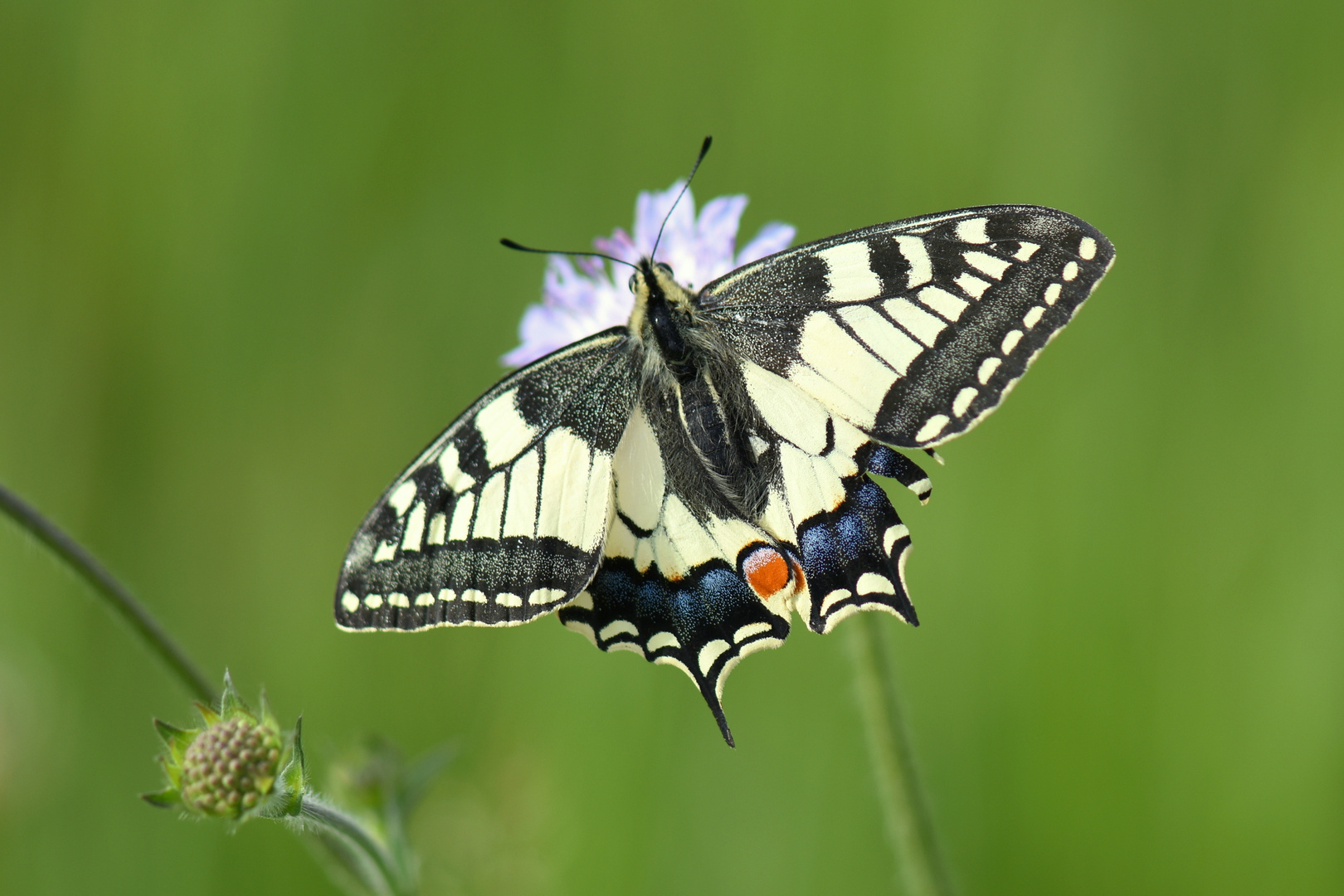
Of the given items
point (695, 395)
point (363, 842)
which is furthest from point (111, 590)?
point (695, 395)

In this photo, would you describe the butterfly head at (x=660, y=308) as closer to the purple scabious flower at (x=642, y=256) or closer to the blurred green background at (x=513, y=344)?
the purple scabious flower at (x=642, y=256)

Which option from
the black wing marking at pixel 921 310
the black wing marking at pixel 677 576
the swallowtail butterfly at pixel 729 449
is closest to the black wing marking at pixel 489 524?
the swallowtail butterfly at pixel 729 449

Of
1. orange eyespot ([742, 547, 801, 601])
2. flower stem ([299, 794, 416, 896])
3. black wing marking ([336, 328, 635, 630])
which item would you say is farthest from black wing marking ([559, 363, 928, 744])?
flower stem ([299, 794, 416, 896])

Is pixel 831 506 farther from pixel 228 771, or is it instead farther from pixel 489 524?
pixel 228 771

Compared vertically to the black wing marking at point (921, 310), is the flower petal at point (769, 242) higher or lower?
higher

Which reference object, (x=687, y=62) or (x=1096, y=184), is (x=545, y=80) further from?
(x=1096, y=184)

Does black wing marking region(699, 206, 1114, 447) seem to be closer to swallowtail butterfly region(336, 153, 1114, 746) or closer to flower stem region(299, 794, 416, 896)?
swallowtail butterfly region(336, 153, 1114, 746)

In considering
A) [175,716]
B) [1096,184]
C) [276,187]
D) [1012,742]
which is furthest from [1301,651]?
[276,187]
